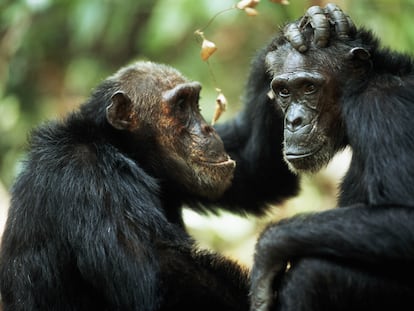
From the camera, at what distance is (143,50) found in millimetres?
10945

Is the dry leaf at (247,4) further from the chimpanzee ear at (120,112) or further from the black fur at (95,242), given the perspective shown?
the black fur at (95,242)

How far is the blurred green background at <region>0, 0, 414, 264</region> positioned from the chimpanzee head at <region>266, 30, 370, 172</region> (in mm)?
1533

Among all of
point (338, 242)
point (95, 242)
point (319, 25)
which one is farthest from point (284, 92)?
point (95, 242)

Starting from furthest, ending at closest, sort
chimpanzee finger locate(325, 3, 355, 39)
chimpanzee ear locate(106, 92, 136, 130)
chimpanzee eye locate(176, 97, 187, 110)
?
1. chimpanzee eye locate(176, 97, 187, 110)
2. chimpanzee ear locate(106, 92, 136, 130)
3. chimpanzee finger locate(325, 3, 355, 39)

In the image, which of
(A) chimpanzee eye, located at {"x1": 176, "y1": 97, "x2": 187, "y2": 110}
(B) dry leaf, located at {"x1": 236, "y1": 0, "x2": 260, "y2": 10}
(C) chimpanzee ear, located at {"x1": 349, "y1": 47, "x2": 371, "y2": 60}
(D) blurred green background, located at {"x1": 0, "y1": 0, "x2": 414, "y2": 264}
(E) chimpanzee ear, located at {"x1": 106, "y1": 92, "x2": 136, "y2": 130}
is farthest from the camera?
(D) blurred green background, located at {"x1": 0, "y1": 0, "x2": 414, "y2": 264}

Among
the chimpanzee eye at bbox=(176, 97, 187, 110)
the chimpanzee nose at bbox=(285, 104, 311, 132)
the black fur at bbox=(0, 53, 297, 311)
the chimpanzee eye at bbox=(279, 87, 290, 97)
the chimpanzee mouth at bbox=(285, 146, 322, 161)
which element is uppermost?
the chimpanzee eye at bbox=(279, 87, 290, 97)

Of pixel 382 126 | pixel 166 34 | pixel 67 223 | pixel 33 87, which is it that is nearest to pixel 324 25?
pixel 382 126

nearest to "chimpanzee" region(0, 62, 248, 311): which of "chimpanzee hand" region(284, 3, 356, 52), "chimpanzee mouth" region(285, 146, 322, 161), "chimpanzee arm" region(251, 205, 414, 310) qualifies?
"chimpanzee arm" region(251, 205, 414, 310)

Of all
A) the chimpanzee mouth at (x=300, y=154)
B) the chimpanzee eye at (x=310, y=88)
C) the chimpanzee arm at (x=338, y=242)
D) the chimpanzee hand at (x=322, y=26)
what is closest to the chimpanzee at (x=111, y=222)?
the chimpanzee arm at (x=338, y=242)

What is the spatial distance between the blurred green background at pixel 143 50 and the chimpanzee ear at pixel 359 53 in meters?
1.74

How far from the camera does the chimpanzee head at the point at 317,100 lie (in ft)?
16.0

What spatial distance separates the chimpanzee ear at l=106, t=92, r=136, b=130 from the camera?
17.6ft

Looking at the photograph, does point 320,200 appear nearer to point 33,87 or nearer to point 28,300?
point 33,87

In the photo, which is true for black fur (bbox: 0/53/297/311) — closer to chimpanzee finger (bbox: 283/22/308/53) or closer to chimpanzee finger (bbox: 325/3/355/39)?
chimpanzee finger (bbox: 283/22/308/53)
